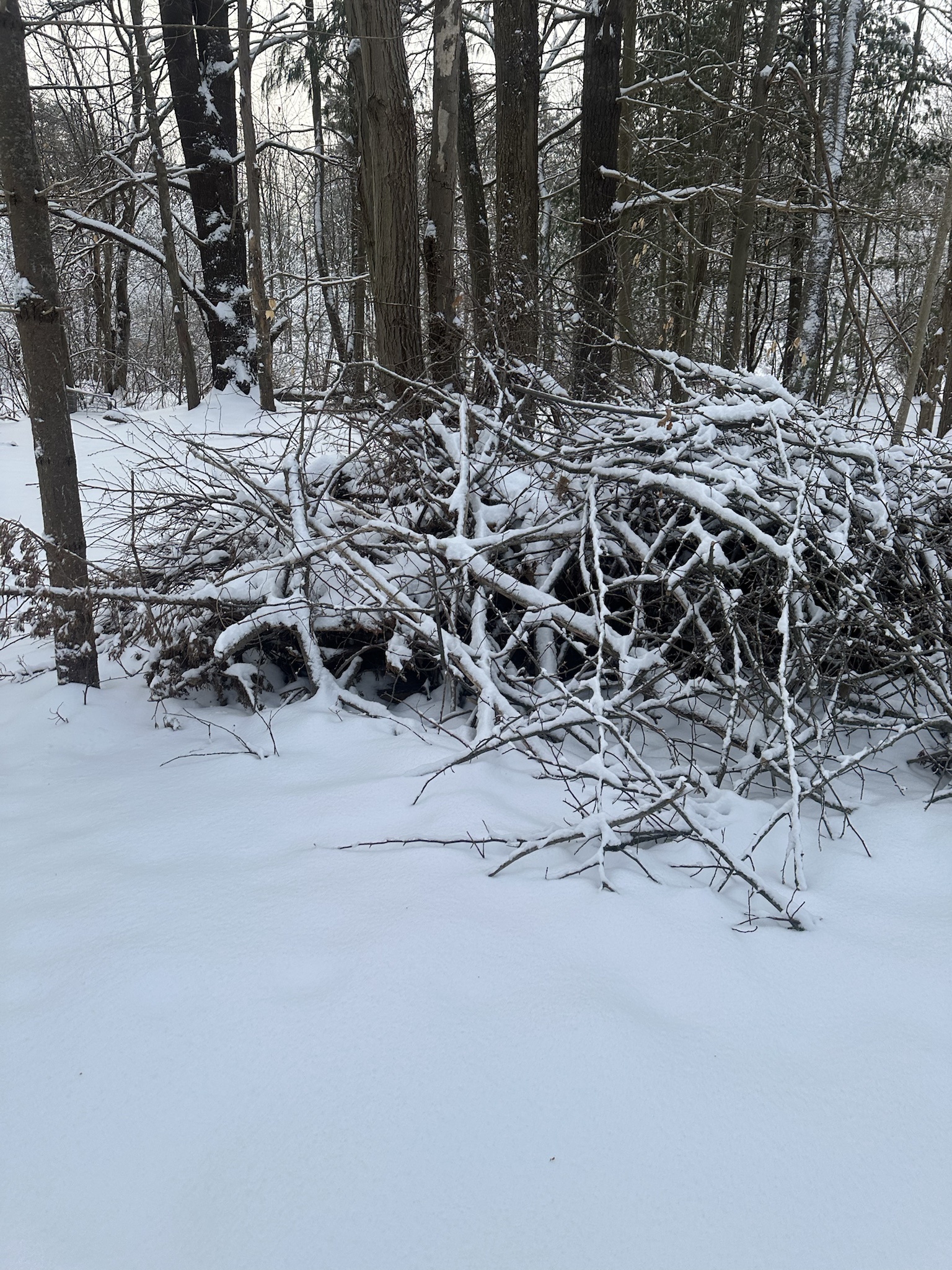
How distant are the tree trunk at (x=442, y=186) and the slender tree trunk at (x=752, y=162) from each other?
398 cm

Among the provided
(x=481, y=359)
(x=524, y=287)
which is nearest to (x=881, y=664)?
(x=481, y=359)

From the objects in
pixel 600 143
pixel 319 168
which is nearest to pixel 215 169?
pixel 600 143

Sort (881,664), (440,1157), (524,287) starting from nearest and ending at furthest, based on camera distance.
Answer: (440,1157), (881,664), (524,287)

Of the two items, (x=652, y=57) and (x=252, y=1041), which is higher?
(x=652, y=57)

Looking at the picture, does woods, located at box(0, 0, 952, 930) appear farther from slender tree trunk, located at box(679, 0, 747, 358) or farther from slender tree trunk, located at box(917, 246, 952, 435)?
slender tree trunk, located at box(679, 0, 747, 358)

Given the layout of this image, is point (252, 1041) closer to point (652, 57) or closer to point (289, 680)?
point (289, 680)

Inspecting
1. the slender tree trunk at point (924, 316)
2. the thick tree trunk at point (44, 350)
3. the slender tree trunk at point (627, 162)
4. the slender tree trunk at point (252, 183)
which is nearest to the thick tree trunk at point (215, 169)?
the slender tree trunk at point (252, 183)

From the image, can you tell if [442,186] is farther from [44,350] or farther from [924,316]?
[924,316]

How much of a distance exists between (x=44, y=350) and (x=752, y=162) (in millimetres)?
8004

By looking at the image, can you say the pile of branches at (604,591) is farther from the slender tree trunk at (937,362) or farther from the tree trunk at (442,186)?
the slender tree trunk at (937,362)

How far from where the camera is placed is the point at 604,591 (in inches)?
109

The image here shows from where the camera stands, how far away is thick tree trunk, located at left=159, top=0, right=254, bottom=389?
9.67 meters

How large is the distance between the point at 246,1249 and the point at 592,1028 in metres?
0.68

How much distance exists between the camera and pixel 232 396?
32.1ft
